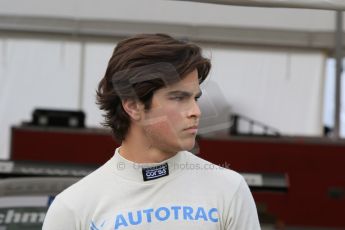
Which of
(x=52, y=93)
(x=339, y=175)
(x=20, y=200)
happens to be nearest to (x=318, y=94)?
(x=339, y=175)

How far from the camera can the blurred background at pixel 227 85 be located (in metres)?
7.50

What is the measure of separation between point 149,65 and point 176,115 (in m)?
0.14

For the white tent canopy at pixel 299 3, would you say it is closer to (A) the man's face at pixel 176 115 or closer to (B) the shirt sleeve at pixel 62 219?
(A) the man's face at pixel 176 115

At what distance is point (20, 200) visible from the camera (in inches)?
117

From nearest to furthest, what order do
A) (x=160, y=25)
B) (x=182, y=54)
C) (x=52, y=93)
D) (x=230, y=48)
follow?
(x=182, y=54), (x=160, y=25), (x=230, y=48), (x=52, y=93)

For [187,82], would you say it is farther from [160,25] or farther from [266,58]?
[266,58]

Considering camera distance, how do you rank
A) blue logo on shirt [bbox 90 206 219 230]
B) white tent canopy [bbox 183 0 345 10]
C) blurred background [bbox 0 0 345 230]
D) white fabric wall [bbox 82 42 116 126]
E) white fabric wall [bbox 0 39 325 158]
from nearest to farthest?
blue logo on shirt [bbox 90 206 219 230] < white tent canopy [bbox 183 0 345 10] < blurred background [bbox 0 0 345 230] < white fabric wall [bbox 82 42 116 126] < white fabric wall [bbox 0 39 325 158]

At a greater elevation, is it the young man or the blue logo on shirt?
the young man

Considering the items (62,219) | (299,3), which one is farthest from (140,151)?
(299,3)

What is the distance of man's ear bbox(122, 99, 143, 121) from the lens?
178 centimetres

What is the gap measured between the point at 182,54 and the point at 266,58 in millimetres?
7614

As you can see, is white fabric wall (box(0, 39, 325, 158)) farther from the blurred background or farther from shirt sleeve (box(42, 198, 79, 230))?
shirt sleeve (box(42, 198, 79, 230))

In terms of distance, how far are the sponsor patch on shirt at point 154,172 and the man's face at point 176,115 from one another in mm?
50

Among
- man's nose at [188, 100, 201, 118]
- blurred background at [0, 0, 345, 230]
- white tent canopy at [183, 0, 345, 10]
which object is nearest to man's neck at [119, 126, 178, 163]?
man's nose at [188, 100, 201, 118]
